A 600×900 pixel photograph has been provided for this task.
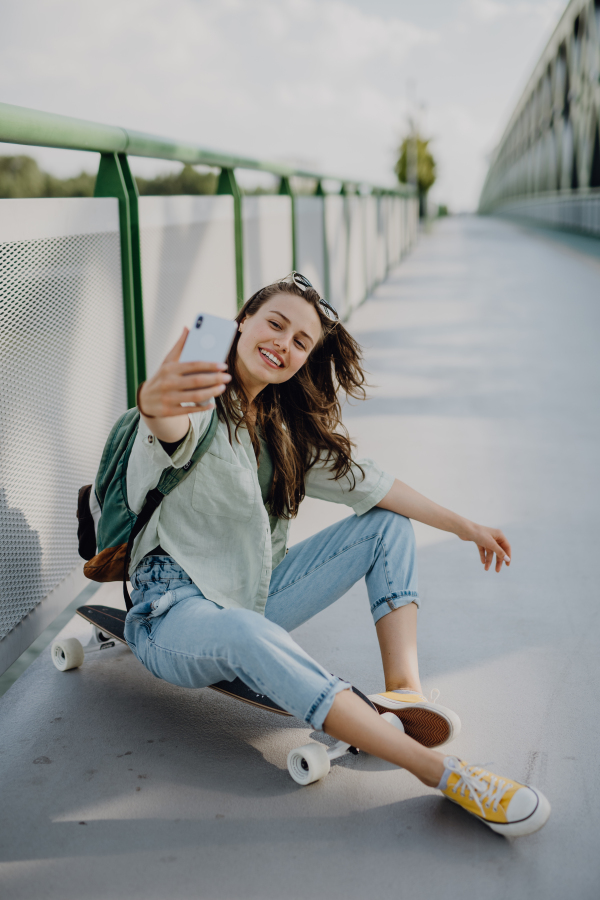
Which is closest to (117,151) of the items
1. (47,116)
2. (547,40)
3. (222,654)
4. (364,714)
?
(47,116)

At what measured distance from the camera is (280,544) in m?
2.44

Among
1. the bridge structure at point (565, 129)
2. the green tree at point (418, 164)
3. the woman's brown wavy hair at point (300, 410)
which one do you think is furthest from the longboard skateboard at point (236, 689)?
the green tree at point (418, 164)

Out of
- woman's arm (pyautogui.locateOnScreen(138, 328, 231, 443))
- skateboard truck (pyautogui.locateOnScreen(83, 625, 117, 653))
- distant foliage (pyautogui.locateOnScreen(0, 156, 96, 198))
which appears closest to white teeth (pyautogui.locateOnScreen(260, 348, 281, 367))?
woman's arm (pyautogui.locateOnScreen(138, 328, 231, 443))

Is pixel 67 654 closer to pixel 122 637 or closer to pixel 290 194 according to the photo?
pixel 122 637

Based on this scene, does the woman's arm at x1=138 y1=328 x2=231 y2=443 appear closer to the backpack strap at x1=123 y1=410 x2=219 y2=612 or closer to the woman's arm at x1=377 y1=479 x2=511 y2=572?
the backpack strap at x1=123 y1=410 x2=219 y2=612

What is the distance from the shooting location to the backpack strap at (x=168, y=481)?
2.05 meters

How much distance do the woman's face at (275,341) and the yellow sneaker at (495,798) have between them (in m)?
1.00

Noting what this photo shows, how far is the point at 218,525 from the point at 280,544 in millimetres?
326

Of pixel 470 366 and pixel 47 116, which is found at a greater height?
pixel 47 116

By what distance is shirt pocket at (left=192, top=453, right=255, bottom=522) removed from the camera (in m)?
2.10

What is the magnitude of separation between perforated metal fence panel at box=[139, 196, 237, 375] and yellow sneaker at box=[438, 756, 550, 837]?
6.73 ft

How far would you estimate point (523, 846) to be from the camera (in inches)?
71.0

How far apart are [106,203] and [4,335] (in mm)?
907

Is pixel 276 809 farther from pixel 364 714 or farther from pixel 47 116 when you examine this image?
pixel 47 116
